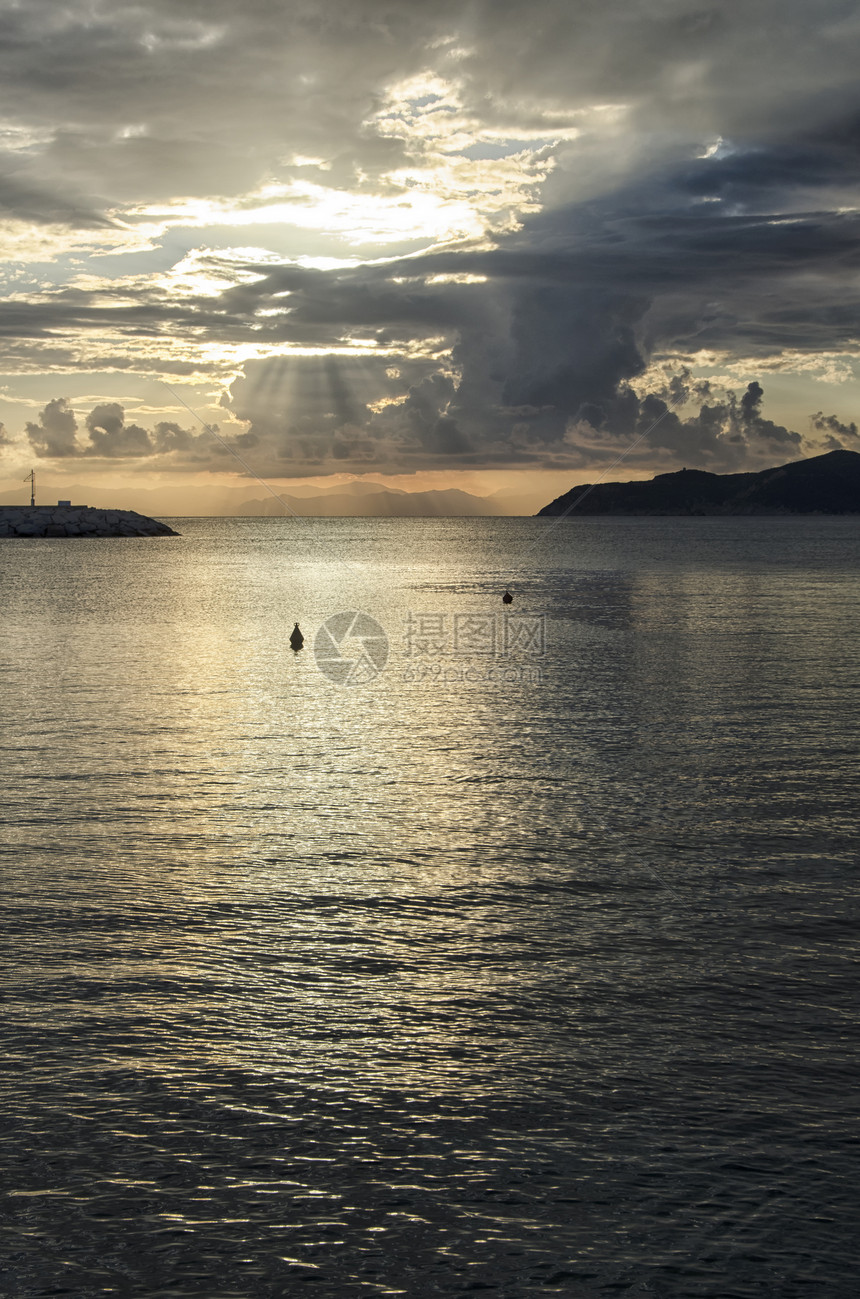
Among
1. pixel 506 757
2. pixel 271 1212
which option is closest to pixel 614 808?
pixel 506 757

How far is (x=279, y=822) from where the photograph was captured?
18.3 m

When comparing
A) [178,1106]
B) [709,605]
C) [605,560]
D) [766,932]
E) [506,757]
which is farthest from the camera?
[605,560]

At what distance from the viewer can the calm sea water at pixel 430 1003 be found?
7652 millimetres

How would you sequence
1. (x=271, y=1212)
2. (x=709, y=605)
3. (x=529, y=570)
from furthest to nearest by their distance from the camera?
(x=529, y=570) < (x=709, y=605) < (x=271, y=1212)

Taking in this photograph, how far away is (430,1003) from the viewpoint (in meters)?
11.2

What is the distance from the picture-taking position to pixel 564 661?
4091 centimetres

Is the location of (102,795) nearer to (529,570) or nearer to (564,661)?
(564,661)

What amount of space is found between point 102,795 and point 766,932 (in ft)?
39.1

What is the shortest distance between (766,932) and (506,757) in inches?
418

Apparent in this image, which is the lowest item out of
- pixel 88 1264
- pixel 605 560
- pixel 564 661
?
pixel 88 1264

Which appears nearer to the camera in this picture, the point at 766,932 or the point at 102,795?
the point at 766,932

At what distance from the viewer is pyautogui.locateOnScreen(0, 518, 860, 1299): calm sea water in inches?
301

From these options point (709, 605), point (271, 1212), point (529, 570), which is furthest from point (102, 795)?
point (529, 570)

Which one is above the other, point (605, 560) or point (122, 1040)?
point (605, 560)
